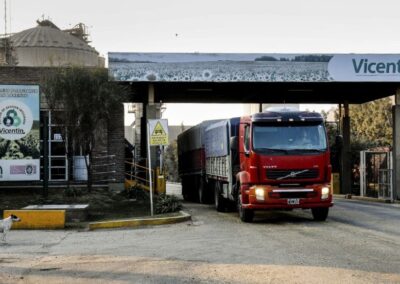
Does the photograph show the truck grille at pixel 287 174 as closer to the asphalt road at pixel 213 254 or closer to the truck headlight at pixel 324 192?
the truck headlight at pixel 324 192

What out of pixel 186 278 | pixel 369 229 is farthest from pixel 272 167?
pixel 186 278

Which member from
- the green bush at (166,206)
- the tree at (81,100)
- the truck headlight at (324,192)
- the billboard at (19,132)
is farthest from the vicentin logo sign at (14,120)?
the truck headlight at (324,192)

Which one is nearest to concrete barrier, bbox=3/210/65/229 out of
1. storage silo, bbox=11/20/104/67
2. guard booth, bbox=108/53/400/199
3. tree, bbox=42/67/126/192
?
tree, bbox=42/67/126/192

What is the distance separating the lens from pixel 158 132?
62.0 feet

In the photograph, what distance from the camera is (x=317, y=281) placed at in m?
8.73

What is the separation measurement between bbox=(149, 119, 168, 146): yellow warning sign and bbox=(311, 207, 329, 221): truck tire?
4.82m

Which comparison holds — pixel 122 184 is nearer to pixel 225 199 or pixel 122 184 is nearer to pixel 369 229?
pixel 225 199

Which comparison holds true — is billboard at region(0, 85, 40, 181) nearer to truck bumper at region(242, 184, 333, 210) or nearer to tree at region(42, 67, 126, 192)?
tree at region(42, 67, 126, 192)

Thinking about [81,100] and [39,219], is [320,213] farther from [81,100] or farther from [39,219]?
[81,100]

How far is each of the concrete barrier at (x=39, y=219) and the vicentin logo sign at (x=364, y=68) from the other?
13.9 metres

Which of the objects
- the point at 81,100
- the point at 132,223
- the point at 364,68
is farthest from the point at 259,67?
the point at 132,223

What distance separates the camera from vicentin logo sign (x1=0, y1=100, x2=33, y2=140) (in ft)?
76.5

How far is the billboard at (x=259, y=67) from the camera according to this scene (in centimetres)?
2589

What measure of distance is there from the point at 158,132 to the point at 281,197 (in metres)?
4.45
